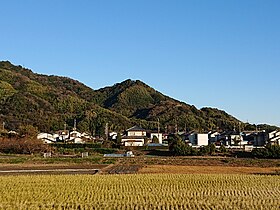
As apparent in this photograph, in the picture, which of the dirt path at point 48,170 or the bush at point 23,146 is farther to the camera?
the bush at point 23,146

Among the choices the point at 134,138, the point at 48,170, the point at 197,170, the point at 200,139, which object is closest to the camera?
the point at 48,170

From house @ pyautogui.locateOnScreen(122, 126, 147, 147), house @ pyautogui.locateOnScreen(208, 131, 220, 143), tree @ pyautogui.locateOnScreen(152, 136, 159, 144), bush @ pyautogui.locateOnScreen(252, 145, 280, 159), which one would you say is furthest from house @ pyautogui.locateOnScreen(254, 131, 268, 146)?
bush @ pyautogui.locateOnScreen(252, 145, 280, 159)

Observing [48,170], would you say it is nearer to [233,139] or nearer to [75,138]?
[75,138]

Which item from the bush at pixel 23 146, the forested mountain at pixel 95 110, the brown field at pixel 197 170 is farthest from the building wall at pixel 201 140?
the brown field at pixel 197 170

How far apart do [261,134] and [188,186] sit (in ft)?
158

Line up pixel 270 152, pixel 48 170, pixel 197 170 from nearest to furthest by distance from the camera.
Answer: pixel 48 170
pixel 197 170
pixel 270 152

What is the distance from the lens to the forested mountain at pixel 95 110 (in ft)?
320

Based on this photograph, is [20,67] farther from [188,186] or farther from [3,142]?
[188,186]

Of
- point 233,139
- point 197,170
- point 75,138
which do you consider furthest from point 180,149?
point 75,138

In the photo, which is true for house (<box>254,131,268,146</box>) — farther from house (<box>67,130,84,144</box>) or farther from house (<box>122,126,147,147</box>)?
house (<box>67,130,84,144</box>)

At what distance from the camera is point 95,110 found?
11438cm

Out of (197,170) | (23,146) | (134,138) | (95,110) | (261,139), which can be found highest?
(95,110)

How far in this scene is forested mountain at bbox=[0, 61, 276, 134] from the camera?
9752 cm

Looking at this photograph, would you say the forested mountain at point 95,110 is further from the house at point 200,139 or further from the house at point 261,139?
the house at point 261,139
